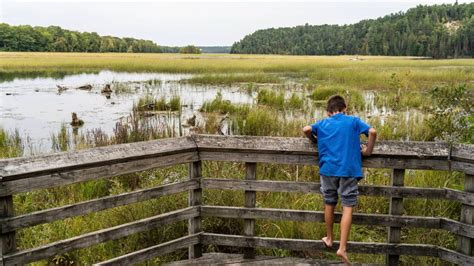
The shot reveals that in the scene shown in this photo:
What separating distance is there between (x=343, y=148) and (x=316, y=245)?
917 mm

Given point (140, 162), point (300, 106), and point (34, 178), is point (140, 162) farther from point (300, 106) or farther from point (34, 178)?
point (300, 106)

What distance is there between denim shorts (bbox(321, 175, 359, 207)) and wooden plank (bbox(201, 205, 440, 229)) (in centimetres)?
21

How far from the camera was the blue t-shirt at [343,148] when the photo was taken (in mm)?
3619

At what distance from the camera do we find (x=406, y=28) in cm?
13138

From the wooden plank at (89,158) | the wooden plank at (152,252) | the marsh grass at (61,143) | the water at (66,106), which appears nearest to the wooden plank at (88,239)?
the wooden plank at (152,252)

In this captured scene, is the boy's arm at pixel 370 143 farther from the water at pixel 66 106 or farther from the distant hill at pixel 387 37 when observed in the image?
the distant hill at pixel 387 37

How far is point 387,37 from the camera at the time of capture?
12512 centimetres

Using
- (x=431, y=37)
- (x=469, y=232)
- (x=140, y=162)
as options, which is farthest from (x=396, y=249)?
(x=431, y=37)

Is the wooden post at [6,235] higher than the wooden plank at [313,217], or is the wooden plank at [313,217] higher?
the wooden post at [6,235]

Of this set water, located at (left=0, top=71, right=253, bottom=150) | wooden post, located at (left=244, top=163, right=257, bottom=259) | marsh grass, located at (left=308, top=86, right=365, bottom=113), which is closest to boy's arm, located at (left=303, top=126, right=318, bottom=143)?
wooden post, located at (left=244, top=163, right=257, bottom=259)

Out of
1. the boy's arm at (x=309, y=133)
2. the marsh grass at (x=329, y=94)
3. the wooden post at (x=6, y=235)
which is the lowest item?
the marsh grass at (x=329, y=94)

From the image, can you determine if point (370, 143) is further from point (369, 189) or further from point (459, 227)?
point (459, 227)

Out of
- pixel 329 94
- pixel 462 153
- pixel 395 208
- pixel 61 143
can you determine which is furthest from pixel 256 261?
pixel 329 94

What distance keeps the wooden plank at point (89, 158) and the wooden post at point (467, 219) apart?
2203 millimetres
